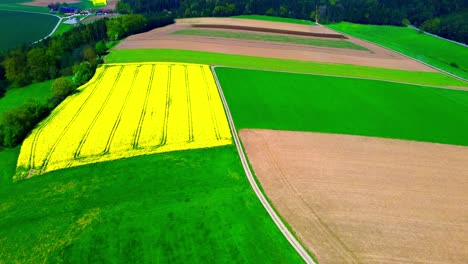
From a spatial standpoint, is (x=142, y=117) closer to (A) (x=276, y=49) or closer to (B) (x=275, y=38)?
(A) (x=276, y=49)

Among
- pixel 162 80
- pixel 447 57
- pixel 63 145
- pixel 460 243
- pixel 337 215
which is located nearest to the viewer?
pixel 460 243

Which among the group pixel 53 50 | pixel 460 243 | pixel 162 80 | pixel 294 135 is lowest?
pixel 460 243

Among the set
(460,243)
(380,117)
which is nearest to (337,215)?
(460,243)

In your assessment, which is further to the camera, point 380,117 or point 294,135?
point 380,117

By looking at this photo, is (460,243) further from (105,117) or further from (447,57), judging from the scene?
(447,57)

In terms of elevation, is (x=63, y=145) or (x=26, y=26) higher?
(x=26, y=26)

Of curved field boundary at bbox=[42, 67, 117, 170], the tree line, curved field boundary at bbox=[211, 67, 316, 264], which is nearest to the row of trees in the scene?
the tree line

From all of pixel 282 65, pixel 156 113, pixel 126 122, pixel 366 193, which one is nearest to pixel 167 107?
pixel 156 113

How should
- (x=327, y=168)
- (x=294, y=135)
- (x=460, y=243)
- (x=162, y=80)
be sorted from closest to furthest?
1. (x=460, y=243)
2. (x=327, y=168)
3. (x=294, y=135)
4. (x=162, y=80)
